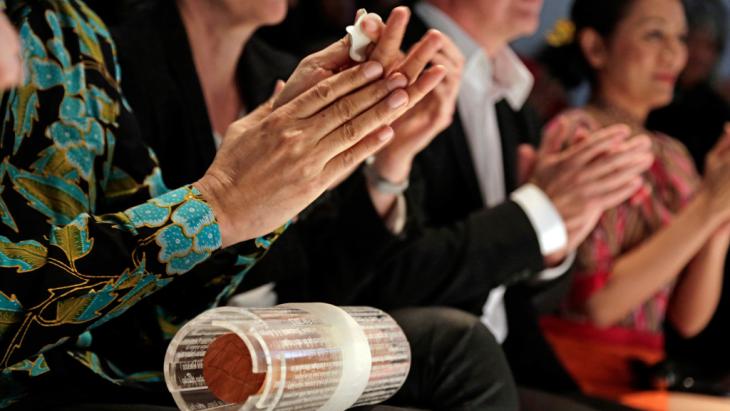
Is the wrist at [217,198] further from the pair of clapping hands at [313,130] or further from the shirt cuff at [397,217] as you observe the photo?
the shirt cuff at [397,217]

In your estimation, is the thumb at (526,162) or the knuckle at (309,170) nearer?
the knuckle at (309,170)

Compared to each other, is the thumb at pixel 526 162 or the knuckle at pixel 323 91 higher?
the knuckle at pixel 323 91

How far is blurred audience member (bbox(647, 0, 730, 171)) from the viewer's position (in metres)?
1.72

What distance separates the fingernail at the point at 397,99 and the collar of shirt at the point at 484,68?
2.05 ft

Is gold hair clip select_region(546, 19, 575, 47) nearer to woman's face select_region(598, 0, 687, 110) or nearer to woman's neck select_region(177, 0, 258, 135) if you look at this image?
woman's face select_region(598, 0, 687, 110)

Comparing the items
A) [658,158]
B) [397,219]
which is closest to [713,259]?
[658,158]

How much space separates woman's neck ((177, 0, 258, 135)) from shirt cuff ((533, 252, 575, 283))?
47 cm

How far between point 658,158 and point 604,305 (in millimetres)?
255

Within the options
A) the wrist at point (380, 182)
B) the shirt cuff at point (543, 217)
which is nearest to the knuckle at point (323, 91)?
the wrist at point (380, 182)

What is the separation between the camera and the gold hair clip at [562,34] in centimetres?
163

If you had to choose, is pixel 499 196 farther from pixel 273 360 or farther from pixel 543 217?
pixel 273 360

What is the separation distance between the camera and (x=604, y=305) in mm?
1404

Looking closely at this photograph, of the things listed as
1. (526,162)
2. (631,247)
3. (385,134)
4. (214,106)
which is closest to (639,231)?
(631,247)

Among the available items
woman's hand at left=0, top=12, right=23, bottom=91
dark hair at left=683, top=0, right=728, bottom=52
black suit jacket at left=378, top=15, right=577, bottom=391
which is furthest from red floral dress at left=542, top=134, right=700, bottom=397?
woman's hand at left=0, top=12, right=23, bottom=91
